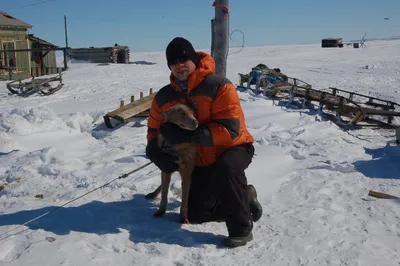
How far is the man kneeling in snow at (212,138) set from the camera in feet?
11.2

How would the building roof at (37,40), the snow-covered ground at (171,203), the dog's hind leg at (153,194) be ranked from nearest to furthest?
the snow-covered ground at (171,203), the dog's hind leg at (153,194), the building roof at (37,40)

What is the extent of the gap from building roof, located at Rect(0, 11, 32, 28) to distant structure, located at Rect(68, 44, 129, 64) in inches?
458

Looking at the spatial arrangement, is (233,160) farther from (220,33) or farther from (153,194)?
(220,33)

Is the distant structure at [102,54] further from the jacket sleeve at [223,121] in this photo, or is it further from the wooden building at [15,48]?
the jacket sleeve at [223,121]

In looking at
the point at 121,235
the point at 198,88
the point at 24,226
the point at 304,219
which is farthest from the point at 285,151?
the point at 24,226

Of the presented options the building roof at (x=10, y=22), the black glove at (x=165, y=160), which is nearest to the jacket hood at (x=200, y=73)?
the black glove at (x=165, y=160)

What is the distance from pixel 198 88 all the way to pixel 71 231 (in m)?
1.76

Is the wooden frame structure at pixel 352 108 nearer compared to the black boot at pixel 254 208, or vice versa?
the black boot at pixel 254 208

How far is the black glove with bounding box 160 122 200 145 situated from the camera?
138 inches

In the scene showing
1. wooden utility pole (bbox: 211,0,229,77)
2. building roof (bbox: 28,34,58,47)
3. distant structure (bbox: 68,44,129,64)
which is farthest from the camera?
distant structure (bbox: 68,44,129,64)

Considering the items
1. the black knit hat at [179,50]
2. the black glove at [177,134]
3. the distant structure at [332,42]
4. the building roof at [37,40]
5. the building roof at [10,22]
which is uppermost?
the distant structure at [332,42]

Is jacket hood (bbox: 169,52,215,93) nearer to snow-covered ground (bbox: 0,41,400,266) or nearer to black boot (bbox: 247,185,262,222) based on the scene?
black boot (bbox: 247,185,262,222)

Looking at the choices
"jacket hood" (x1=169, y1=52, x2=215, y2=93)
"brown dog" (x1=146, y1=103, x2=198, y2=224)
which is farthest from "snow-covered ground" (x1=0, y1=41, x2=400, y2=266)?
"jacket hood" (x1=169, y1=52, x2=215, y2=93)

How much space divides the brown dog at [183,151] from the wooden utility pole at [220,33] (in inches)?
98.2
